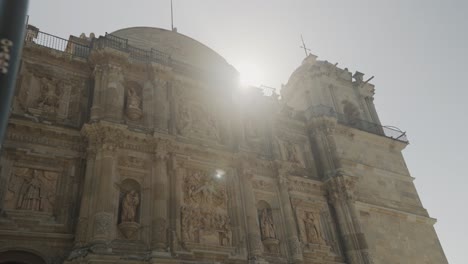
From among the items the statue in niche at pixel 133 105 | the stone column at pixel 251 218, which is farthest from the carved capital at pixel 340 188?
the statue in niche at pixel 133 105

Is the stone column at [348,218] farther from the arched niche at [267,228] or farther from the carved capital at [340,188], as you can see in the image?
the arched niche at [267,228]

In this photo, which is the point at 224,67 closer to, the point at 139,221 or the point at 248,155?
the point at 248,155

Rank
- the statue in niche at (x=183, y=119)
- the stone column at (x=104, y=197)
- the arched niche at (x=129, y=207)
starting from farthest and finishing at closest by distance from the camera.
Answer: the statue in niche at (x=183, y=119) → the arched niche at (x=129, y=207) → the stone column at (x=104, y=197)

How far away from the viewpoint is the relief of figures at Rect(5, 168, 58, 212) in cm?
1134

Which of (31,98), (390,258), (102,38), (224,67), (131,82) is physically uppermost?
(224,67)

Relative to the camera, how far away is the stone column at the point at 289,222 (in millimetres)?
14711

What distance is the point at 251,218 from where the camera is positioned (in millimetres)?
14602

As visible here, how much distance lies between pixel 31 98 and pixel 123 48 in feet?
13.2

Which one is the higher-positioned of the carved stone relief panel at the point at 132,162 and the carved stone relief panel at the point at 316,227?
the carved stone relief panel at the point at 132,162

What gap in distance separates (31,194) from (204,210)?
17.5 feet

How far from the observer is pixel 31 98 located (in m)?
13.5

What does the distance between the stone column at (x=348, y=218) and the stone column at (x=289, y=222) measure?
2414mm

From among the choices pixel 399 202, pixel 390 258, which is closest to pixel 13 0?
pixel 390 258

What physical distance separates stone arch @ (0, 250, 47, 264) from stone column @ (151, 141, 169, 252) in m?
3.03
